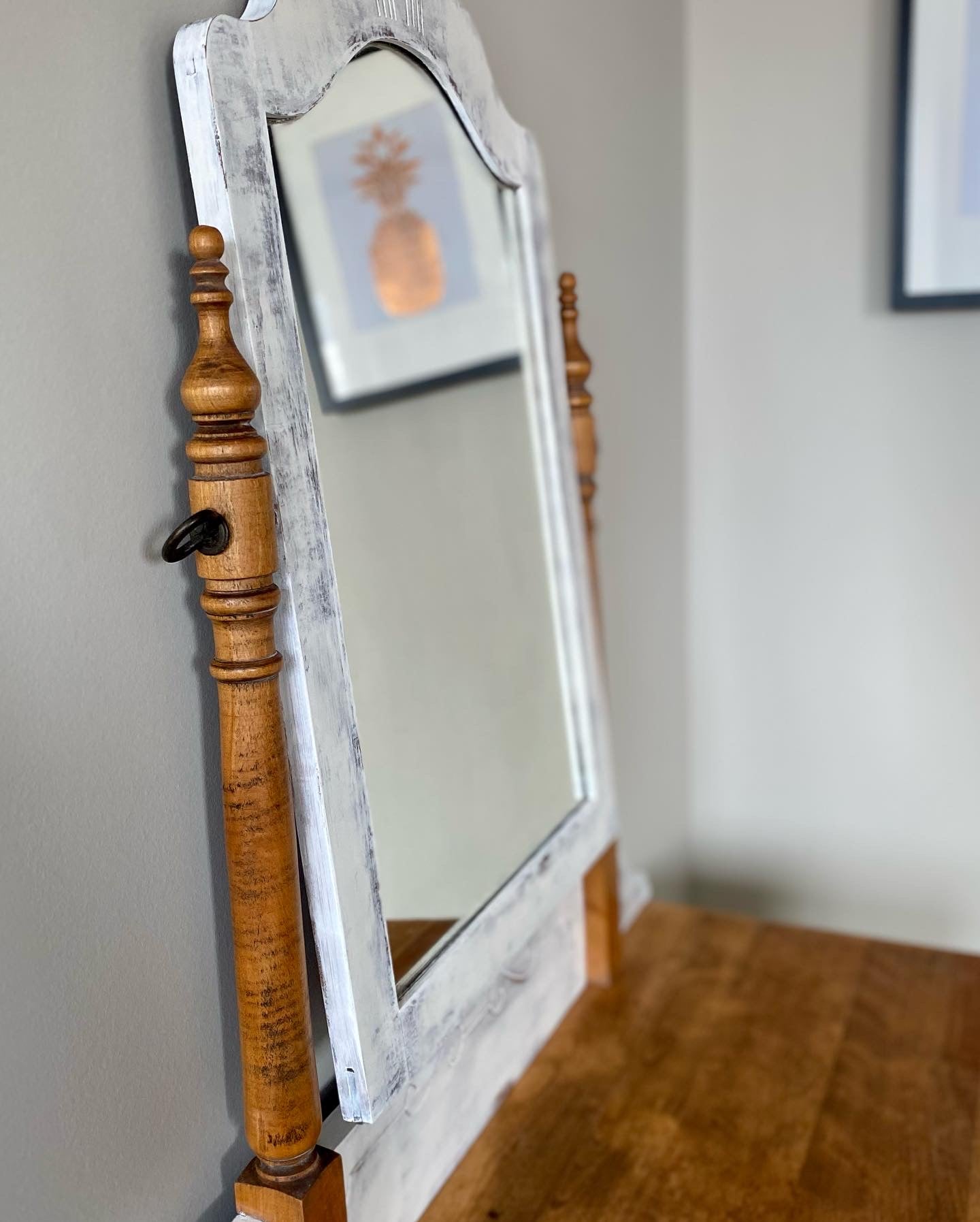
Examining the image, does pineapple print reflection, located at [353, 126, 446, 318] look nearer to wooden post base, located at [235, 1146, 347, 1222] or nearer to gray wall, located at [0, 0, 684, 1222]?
gray wall, located at [0, 0, 684, 1222]

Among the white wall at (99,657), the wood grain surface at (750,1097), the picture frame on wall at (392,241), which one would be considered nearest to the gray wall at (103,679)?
the white wall at (99,657)

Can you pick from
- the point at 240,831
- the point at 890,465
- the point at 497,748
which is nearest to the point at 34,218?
the point at 240,831

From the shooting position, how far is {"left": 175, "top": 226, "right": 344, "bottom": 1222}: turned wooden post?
68 cm

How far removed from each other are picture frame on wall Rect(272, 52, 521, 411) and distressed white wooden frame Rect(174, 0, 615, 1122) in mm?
27

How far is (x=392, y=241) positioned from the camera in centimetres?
93

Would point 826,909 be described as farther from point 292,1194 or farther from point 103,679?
point 103,679

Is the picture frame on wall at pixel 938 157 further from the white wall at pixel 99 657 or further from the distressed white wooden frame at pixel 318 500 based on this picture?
Result: the white wall at pixel 99 657

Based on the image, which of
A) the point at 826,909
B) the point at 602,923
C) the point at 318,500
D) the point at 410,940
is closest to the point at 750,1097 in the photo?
the point at 602,923

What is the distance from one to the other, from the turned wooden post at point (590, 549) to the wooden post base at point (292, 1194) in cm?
53

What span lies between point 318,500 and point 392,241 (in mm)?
267

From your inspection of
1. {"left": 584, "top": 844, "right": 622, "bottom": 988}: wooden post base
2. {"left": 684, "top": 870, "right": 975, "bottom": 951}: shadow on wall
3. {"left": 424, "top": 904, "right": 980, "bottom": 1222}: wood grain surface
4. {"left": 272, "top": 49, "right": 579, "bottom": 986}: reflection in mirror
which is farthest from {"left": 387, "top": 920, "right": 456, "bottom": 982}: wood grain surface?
{"left": 684, "top": 870, "right": 975, "bottom": 951}: shadow on wall

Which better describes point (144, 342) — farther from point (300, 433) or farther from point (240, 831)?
point (240, 831)

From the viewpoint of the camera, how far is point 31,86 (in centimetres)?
63

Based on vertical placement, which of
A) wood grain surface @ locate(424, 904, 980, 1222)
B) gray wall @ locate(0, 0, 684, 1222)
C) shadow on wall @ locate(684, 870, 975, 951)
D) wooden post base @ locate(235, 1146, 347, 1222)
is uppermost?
gray wall @ locate(0, 0, 684, 1222)
